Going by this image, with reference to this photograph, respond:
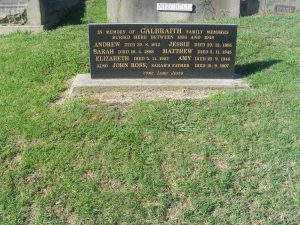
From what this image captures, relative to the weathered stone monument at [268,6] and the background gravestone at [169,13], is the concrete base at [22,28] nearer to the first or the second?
the background gravestone at [169,13]

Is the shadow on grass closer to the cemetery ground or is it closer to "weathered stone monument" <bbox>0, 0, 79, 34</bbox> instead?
the cemetery ground

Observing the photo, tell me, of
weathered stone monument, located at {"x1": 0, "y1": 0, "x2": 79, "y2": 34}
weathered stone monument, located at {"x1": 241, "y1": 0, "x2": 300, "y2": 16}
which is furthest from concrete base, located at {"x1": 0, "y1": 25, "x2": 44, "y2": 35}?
weathered stone monument, located at {"x1": 241, "y1": 0, "x2": 300, "y2": 16}

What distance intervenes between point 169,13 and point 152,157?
6.34 m

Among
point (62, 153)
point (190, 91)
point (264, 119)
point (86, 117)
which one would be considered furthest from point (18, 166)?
point (264, 119)

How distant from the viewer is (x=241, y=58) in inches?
277

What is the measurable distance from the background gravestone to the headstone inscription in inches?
186

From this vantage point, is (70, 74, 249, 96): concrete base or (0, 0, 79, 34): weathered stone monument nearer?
(70, 74, 249, 96): concrete base

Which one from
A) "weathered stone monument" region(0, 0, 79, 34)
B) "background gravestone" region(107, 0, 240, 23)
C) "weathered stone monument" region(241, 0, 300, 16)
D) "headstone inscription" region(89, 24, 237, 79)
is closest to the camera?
"headstone inscription" region(89, 24, 237, 79)

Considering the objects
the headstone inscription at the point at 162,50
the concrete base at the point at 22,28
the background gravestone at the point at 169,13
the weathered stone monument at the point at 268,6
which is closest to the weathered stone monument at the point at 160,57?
the headstone inscription at the point at 162,50

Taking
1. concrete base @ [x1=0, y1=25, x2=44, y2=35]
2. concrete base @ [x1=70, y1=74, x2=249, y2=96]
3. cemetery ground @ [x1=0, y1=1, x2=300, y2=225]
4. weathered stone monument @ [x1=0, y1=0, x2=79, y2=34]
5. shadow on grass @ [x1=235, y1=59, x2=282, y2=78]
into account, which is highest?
weathered stone monument @ [x1=0, y1=0, x2=79, y2=34]

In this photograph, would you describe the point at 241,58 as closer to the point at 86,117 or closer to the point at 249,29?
the point at 249,29

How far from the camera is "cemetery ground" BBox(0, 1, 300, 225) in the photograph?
427 cm

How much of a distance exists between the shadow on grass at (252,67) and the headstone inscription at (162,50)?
0.45 meters

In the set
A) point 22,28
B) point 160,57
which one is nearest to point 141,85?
point 160,57
